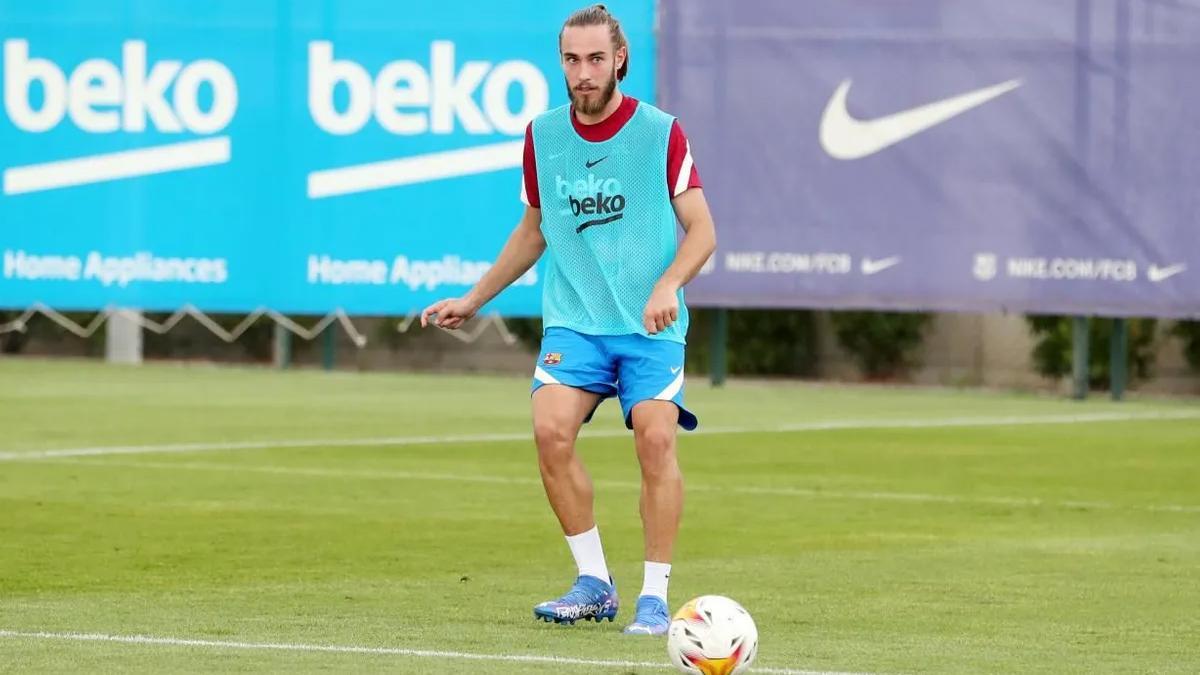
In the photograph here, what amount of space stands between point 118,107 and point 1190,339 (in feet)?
34.6

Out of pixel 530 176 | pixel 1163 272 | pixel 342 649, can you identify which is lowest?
pixel 342 649

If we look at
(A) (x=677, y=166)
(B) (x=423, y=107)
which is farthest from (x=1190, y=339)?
(A) (x=677, y=166)

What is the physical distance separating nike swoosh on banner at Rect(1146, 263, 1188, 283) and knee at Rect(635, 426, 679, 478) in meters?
15.1

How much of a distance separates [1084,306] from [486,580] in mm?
13851

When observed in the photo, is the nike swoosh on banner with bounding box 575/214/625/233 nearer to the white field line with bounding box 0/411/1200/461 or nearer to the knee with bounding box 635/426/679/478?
the knee with bounding box 635/426/679/478

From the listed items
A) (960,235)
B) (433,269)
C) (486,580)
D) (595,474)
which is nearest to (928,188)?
(960,235)

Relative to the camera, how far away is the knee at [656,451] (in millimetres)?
8945

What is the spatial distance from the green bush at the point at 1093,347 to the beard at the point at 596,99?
17398mm

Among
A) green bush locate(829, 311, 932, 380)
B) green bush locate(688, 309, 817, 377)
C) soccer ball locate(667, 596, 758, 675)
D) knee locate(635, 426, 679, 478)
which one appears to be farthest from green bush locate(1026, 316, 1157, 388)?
soccer ball locate(667, 596, 758, 675)

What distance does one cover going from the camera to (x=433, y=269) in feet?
81.3

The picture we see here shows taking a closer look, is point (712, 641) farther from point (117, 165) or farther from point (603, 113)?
point (117, 165)

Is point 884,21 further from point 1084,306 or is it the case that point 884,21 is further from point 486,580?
point 486,580

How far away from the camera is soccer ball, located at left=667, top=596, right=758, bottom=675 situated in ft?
24.8

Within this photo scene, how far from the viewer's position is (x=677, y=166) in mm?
9078
